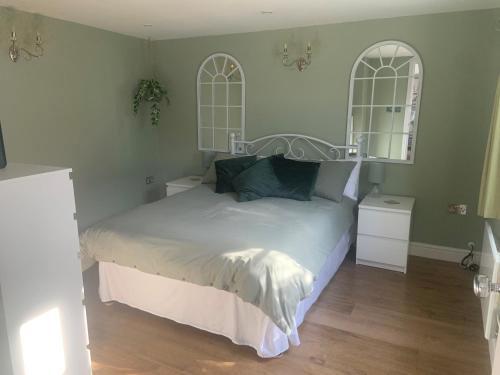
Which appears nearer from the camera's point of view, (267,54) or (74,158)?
(74,158)

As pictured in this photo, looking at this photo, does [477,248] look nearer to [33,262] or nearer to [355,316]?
[355,316]

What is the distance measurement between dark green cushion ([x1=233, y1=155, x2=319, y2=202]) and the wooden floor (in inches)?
34.5

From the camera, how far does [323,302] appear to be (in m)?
2.82

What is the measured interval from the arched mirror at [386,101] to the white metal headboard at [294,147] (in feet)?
0.48

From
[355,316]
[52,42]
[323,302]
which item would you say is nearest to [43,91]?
[52,42]

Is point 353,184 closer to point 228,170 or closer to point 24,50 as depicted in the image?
point 228,170

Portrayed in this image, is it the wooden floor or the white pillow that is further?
the white pillow

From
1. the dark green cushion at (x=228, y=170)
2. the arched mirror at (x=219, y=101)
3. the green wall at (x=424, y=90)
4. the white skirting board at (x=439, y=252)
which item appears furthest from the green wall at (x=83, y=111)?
the white skirting board at (x=439, y=252)

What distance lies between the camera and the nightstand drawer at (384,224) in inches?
126

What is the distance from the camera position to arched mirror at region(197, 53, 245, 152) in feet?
13.8

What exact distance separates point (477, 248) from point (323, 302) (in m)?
1.66

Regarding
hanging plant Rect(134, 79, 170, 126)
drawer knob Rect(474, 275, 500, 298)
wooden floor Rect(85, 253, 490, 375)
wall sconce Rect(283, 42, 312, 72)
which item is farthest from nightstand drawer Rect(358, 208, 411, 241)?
hanging plant Rect(134, 79, 170, 126)

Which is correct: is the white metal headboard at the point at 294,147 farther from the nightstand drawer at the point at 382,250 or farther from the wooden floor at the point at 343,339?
the wooden floor at the point at 343,339

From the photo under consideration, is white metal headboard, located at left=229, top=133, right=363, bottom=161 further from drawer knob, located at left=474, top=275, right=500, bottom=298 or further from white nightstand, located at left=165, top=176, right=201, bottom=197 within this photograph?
drawer knob, located at left=474, top=275, right=500, bottom=298
